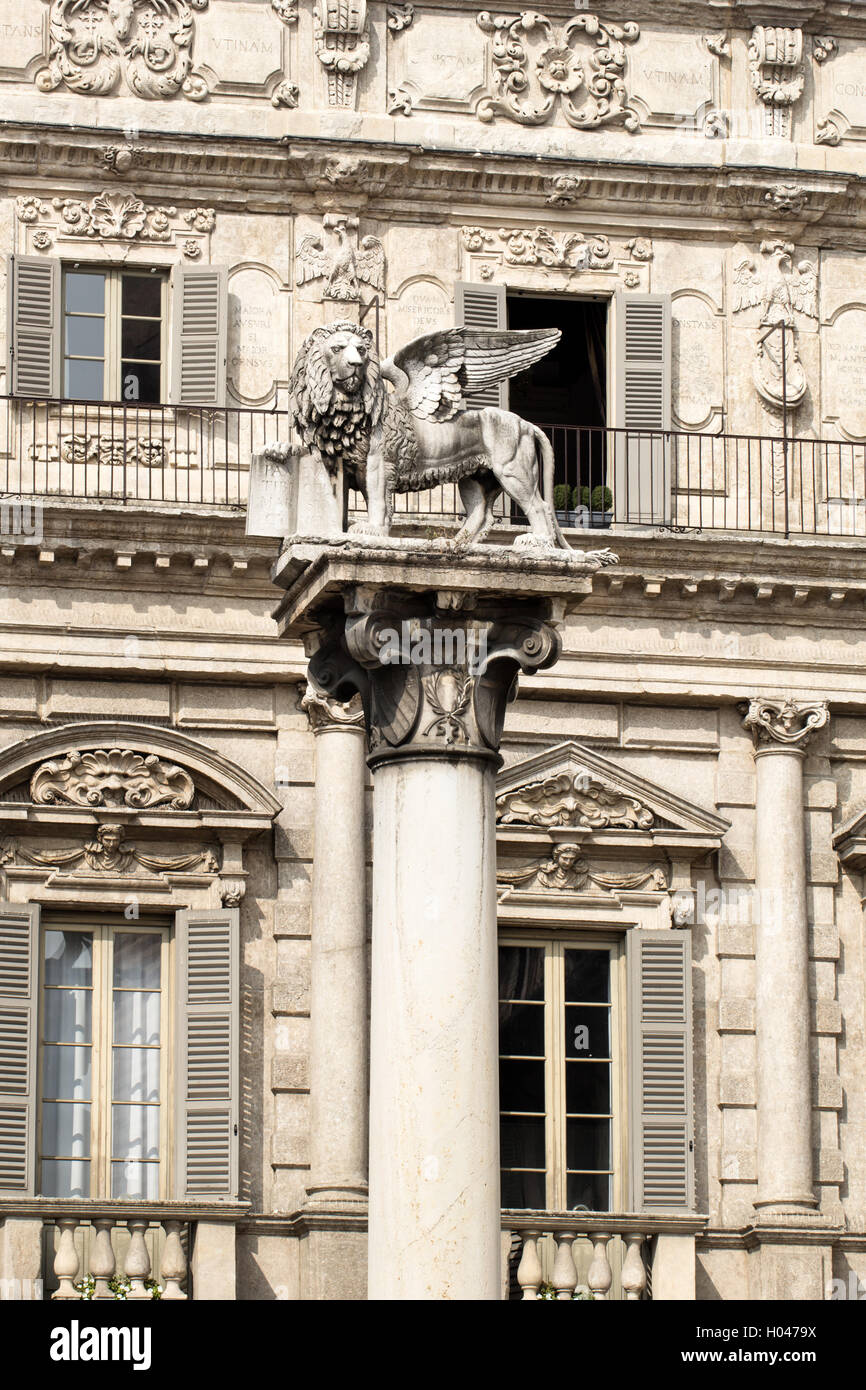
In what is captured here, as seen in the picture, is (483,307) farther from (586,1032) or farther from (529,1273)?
(529,1273)

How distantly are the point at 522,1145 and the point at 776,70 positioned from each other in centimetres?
996

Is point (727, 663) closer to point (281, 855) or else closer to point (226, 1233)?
point (281, 855)

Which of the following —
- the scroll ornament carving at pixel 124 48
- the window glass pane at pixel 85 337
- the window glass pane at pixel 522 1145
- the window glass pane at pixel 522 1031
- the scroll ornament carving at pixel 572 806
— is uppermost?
the scroll ornament carving at pixel 124 48

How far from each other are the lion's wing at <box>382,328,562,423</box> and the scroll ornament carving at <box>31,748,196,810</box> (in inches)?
326

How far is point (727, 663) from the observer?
26.2 m

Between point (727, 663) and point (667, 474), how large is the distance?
1.81 m

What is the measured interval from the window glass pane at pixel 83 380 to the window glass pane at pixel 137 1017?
518 cm

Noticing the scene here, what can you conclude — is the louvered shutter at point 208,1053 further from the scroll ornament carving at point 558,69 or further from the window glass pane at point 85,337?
the scroll ornament carving at point 558,69

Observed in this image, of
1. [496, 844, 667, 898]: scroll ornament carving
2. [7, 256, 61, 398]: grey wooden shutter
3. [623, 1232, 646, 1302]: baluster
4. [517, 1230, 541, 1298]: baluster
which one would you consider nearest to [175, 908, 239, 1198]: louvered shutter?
[517, 1230, 541, 1298]: baluster

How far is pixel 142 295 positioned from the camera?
26.6m

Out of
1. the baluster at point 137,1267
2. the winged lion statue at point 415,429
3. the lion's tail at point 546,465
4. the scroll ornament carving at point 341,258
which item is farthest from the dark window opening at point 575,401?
the winged lion statue at point 415,429

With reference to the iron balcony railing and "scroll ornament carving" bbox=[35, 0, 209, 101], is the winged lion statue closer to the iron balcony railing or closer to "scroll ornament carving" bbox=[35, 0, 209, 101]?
the iron balcony railing

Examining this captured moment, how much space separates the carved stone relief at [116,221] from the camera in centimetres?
2641
